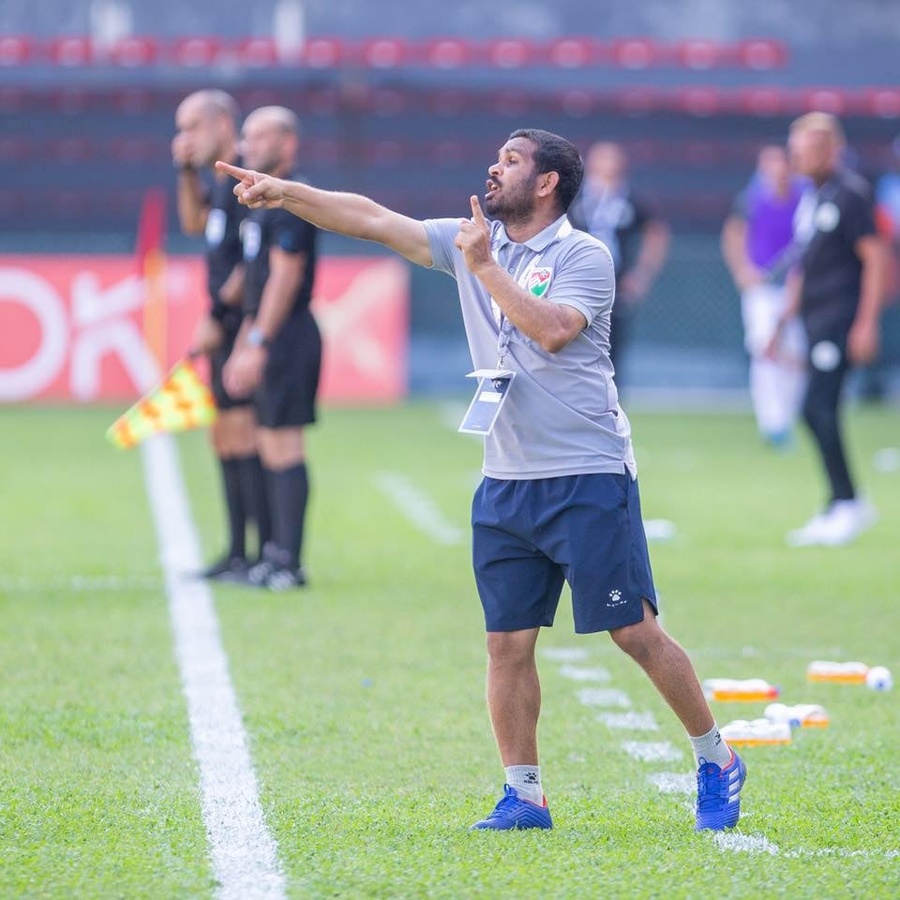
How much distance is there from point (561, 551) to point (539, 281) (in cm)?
64

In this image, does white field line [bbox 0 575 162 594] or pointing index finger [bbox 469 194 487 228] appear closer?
pointing index finger [bbox 469 194 487 228]

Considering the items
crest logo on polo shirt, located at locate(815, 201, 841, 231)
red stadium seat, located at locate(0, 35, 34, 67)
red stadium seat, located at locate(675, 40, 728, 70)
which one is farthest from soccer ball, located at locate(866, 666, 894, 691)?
red stadium seat, located at locate(0, 35, 34, 67)

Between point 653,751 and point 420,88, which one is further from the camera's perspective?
point 420,88

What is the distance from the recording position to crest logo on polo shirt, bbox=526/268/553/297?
4.66 m

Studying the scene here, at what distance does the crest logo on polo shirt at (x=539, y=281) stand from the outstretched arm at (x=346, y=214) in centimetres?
27

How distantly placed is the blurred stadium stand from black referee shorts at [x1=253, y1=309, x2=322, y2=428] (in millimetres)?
15598

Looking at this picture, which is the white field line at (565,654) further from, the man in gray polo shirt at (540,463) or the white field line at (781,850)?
the white field line at (781,850)

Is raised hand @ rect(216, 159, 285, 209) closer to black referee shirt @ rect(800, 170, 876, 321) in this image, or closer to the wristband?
the wristband

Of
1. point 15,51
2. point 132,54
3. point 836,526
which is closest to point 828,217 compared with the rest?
point 836,526

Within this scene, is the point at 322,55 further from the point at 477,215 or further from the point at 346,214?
the point at 477,215

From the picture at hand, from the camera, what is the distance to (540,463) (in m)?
4.73

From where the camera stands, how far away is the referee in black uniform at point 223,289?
873 cm

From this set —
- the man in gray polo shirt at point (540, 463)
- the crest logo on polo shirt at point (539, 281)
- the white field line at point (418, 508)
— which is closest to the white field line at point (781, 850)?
the man in gray polo shirt at point (540, 463)

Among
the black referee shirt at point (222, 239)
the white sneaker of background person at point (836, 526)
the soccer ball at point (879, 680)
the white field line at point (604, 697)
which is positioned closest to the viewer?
the white field line at point (604, 697)
